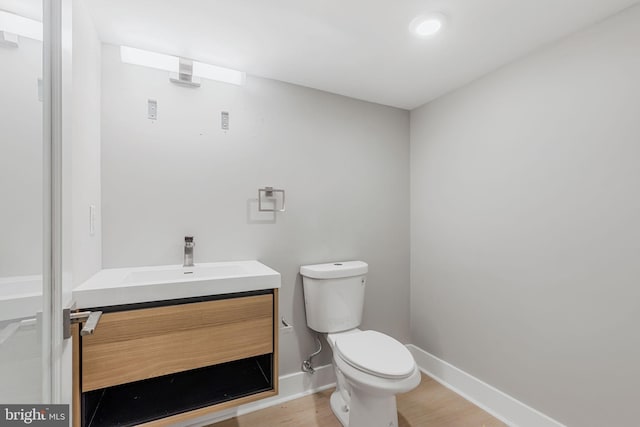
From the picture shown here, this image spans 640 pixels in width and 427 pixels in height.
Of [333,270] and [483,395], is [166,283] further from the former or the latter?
[483,395]

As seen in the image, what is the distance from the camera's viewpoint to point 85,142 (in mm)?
1239

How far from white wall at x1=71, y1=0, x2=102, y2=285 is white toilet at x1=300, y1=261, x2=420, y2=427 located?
116cm

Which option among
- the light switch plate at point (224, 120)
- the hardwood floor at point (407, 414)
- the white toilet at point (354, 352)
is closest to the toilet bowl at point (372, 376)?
the white toilet at point (354, 352)

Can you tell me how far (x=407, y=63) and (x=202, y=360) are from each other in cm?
195

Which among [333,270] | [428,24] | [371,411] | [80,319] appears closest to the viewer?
[80,319]

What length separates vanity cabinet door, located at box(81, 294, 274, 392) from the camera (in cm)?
107

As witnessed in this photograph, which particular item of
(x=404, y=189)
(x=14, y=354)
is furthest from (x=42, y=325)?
(x=404, y=189)

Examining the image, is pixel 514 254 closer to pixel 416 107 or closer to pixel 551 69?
pixel 551 69

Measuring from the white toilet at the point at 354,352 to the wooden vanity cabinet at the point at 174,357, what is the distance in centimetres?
43

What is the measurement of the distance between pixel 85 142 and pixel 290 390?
185cm

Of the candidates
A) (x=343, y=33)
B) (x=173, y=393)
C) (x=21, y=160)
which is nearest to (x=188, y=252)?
(x=173, y=393)

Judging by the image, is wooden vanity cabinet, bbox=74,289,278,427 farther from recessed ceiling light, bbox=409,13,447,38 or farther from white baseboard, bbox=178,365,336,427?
recessed ceiling light, bbox=409,13,447,38

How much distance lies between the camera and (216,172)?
1.73m

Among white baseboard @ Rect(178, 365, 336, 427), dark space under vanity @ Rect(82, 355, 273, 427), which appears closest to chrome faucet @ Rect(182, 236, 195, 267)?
dark space under vanity @ Rect(82, 355, 273, 427)
